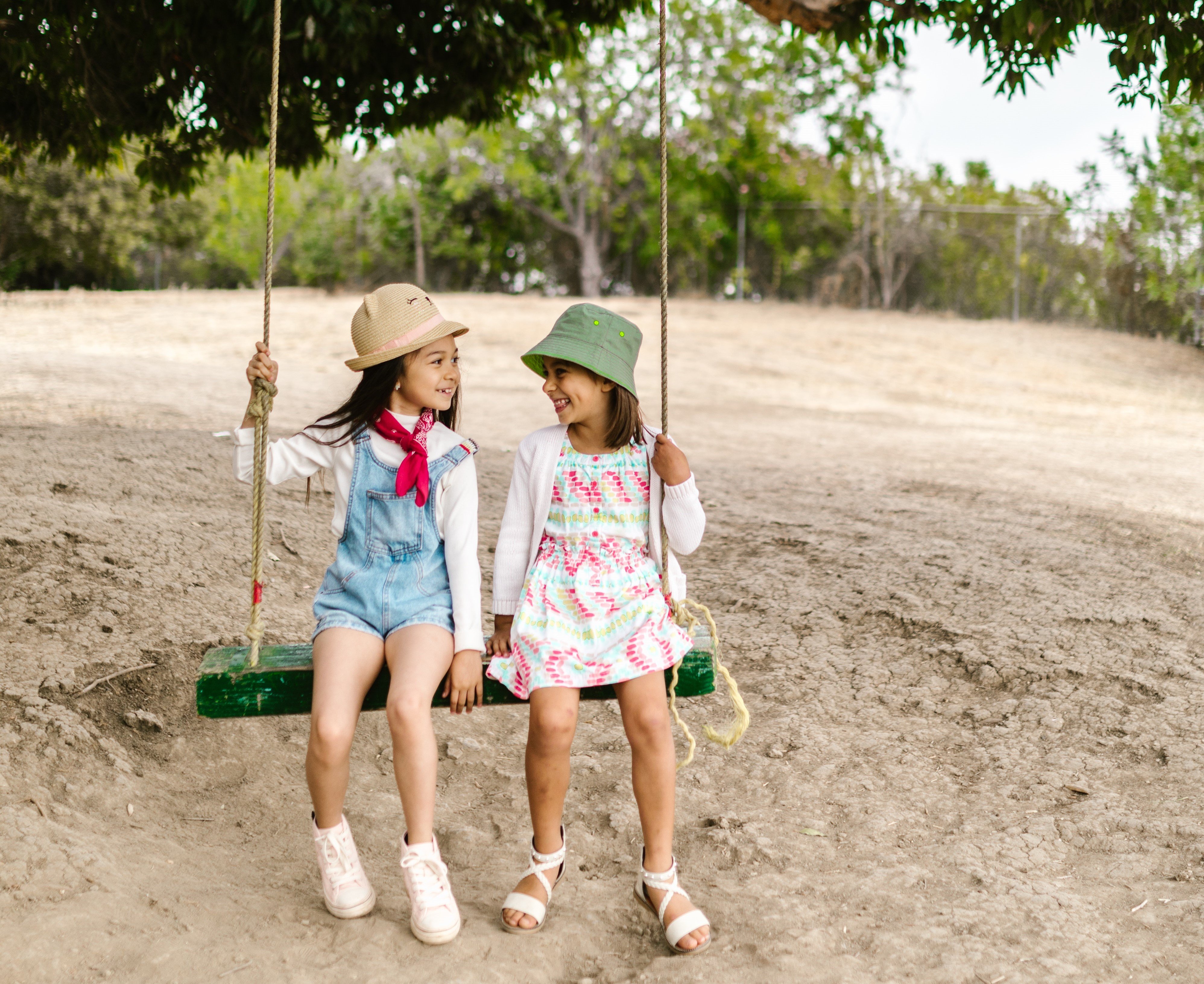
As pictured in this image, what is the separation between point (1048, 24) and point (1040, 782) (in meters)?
2.65

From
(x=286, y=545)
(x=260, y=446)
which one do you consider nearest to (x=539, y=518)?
(x=260, y=446)

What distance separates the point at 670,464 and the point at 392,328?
2.35 ft

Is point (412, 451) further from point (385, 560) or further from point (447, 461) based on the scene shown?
point (385, 560)

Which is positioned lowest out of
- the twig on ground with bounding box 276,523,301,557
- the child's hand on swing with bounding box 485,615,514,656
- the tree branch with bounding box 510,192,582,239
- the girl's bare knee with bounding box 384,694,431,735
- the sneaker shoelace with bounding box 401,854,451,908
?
the sneaker shoelace with bounding box 401,854,451,908

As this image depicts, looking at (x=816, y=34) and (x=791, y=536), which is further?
(x=791, y=536)

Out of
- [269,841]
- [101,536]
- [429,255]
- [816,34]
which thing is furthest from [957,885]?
[429,255]

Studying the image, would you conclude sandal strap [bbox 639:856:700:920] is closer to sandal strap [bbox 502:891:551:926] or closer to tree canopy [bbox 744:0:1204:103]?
sandal strap [bbox 502:891:551:926]

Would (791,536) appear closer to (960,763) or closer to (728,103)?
(960,763)

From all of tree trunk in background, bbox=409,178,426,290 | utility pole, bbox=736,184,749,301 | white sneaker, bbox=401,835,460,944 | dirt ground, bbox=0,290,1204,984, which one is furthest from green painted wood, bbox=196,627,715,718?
tree trunk in background, bbox=409,178,426,290

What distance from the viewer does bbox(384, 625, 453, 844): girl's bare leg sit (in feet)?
7.46

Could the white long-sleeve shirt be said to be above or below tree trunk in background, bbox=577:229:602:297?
below

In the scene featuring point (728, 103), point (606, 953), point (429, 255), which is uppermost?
point (728, 103)

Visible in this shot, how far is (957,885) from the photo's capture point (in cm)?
258

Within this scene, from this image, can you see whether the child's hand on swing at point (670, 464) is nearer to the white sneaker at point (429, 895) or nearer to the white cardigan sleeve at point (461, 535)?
the white cardigan sleeve at point (461, 535)
